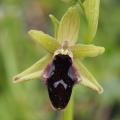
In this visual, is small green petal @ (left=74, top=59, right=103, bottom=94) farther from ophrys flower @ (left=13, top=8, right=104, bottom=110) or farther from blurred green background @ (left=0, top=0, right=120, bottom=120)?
blurred green background @ (left=0, top=0, right=120, bottom=120)

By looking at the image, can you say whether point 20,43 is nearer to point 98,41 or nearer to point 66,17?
point 98,41

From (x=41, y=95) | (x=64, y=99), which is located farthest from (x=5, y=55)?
(x=64, y=99)

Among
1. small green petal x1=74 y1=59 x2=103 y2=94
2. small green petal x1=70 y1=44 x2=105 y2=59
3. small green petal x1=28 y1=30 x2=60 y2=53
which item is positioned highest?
small green petal x1=28 y1=30 x2=60 y2=53

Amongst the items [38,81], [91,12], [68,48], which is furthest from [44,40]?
[38,81]

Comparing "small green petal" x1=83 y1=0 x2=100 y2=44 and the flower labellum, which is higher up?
"small green petal" x1=83 y1=0 x2=100 y2=44

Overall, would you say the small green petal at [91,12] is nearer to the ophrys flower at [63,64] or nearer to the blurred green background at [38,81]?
the ophrys flower at [63,64]

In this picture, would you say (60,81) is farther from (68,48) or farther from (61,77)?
(68,48)

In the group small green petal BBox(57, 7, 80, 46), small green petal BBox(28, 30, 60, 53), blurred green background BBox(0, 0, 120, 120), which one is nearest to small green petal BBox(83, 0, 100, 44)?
small green petal BBox(57, 7, 80, 46)
